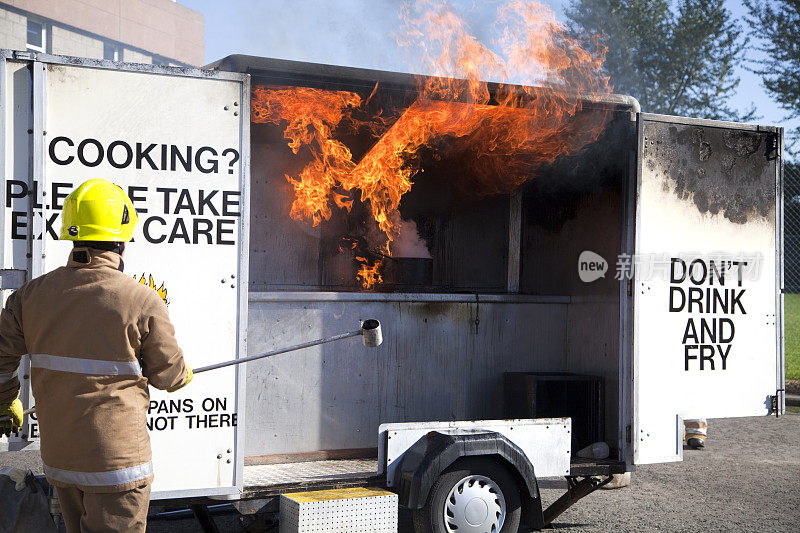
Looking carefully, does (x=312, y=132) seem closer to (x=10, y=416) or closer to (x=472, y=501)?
(x=472, y=501)

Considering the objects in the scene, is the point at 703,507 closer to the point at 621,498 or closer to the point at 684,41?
the point at 621,498

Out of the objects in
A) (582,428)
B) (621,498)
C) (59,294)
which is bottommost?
(621,498)

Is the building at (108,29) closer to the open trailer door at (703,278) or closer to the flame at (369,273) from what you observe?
the flame at (369,273)

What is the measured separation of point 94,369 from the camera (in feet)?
11.1

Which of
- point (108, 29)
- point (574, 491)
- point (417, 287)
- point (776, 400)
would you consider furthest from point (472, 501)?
point (108, 29)

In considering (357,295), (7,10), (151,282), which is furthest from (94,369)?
(7,10)

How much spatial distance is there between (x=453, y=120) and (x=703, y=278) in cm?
210

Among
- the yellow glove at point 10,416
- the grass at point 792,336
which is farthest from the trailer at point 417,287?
the grass at point 792,336

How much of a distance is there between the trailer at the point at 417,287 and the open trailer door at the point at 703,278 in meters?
0.02

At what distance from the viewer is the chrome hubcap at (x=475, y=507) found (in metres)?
5.32

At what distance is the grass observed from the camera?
15.6 metres

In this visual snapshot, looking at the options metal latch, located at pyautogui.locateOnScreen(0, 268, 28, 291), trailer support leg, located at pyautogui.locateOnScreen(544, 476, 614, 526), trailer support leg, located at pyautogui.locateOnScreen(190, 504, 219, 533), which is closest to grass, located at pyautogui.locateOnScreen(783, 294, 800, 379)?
trailer support leg, located at pyautogui.locateOnScreen(544, 476, 614, 526)

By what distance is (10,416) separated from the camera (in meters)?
3.79

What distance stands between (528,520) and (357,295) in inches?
81.5
